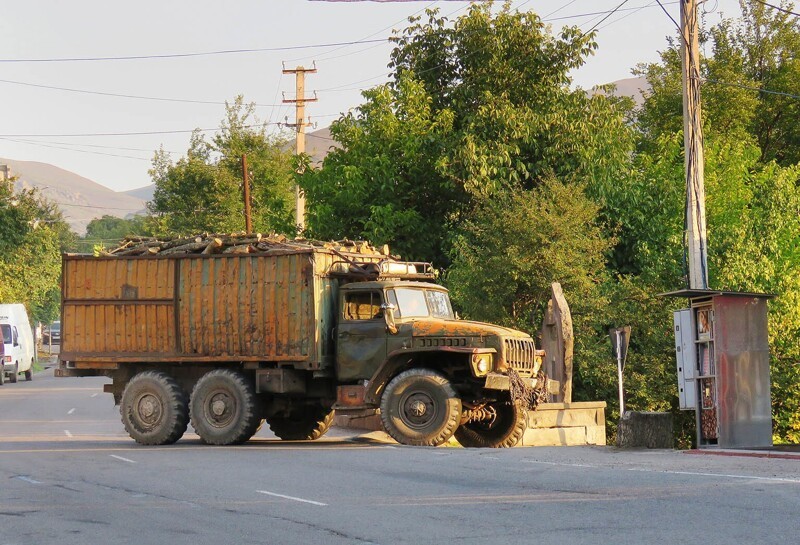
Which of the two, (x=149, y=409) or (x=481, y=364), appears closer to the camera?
(x=481, y=364)

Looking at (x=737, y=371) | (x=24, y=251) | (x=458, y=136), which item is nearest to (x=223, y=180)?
(x=24, y=251)

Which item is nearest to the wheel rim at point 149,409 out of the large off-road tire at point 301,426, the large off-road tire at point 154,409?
the large off-road tire at point 154,409

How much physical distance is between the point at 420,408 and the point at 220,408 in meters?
3.75

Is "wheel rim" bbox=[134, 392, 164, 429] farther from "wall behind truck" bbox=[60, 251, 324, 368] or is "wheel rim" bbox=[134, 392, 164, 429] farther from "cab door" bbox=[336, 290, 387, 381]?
"cab door" bbox=[336, 290, 387, 381]

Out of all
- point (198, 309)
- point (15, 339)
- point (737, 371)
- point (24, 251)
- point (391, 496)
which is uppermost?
point (24, 251)

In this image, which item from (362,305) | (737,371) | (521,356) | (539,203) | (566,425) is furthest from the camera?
(539,203)

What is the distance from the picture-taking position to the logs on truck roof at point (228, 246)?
22.4 m

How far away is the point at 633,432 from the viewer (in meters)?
20.6

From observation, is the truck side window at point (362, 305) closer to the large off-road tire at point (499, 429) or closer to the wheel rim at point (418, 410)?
the wheel rim at point (418, 410)

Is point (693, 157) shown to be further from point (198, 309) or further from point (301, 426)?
point (198, 309)

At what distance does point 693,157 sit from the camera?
22938 millimetres

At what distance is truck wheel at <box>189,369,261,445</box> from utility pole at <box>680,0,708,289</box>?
815 centimetres

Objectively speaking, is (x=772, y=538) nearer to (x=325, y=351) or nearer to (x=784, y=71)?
(x=325, y=351)

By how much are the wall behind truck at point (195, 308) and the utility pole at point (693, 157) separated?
6586 mm
